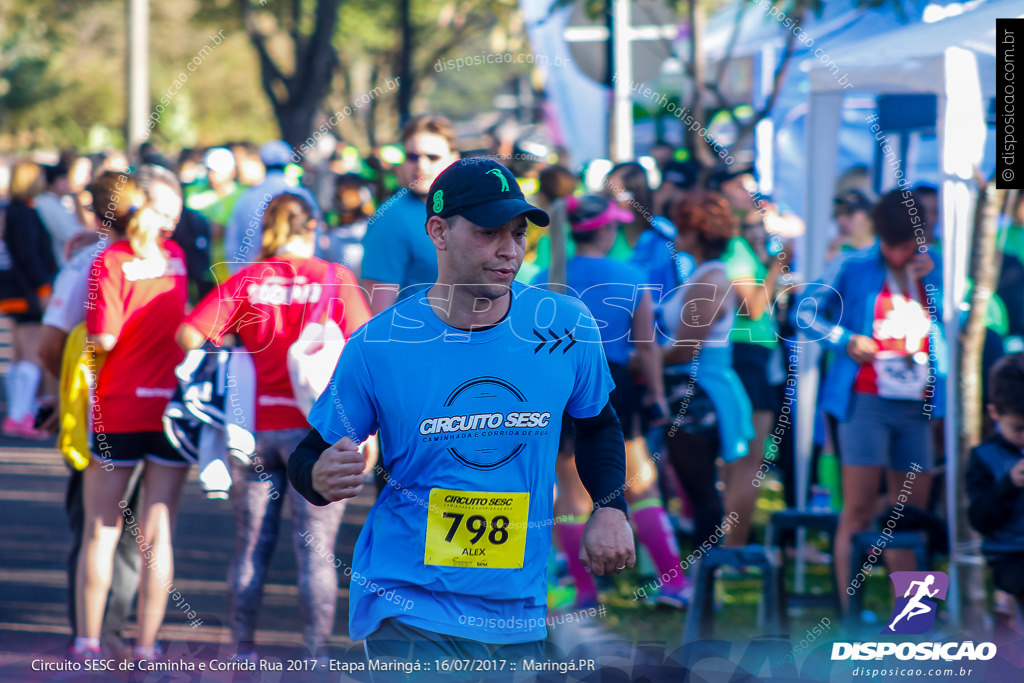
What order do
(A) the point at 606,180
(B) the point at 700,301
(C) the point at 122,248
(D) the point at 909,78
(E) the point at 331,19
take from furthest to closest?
(E) the point at 331,19 < (A) the point at 606,180 < (B) the point at 700,301 < (D) the point at 909,78 < (C) the point at 122,248

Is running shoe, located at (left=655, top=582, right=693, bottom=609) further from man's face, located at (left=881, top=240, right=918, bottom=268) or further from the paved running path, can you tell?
man's face, located at (left=881, top=240, right=918, bottom=268)

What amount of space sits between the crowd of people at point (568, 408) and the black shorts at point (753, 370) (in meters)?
0.01

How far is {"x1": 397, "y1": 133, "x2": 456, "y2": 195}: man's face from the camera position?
4555 mm

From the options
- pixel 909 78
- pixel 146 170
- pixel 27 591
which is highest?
pixel 909 78

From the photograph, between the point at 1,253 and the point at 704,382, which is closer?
the point at 704,382

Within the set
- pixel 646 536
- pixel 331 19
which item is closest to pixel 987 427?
pixel 646 536

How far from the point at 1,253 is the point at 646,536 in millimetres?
6081

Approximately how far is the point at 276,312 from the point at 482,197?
71.0 inches

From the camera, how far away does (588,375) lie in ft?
8.90

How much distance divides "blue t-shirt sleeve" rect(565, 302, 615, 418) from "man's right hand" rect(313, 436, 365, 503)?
544 millimetres

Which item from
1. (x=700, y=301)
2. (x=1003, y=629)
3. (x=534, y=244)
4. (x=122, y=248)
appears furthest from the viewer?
(x=534, y=244)

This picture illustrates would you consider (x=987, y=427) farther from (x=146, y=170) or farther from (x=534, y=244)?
(x=146, y=170)

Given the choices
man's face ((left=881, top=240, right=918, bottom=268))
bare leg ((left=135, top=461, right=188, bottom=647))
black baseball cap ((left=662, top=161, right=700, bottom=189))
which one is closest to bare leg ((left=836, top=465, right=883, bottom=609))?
man's face ((left=881, top=240, right=918, bottom=268))

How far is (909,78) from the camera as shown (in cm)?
477
